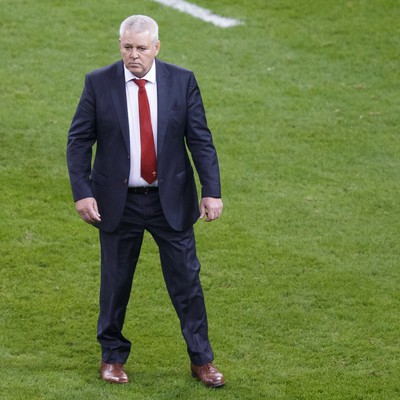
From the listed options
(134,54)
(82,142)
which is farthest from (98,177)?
(134,54)

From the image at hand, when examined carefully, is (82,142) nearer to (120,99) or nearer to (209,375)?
(120,99)

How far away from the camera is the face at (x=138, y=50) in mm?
7445

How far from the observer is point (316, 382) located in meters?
8.11

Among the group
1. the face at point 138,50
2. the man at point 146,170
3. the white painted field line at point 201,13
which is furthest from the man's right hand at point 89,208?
the white painted field line at point 201,13

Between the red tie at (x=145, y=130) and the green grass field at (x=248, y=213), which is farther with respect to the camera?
the green grass field at (x=248, y=213)

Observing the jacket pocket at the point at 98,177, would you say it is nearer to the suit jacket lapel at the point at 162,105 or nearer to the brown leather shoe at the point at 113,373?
the suit jacket lapel at the point at 162,105

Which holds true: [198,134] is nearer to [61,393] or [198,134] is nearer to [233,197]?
[61,393]

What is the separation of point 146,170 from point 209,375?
1.31 metres

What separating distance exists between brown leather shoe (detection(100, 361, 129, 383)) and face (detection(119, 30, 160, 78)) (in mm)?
1814

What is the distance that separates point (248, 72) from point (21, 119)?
2.74 m

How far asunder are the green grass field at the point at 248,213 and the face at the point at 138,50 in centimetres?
192

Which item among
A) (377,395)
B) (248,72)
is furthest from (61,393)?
(248,72)

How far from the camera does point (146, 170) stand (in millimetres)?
7762

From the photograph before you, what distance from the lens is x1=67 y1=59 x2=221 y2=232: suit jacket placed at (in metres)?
7.69
